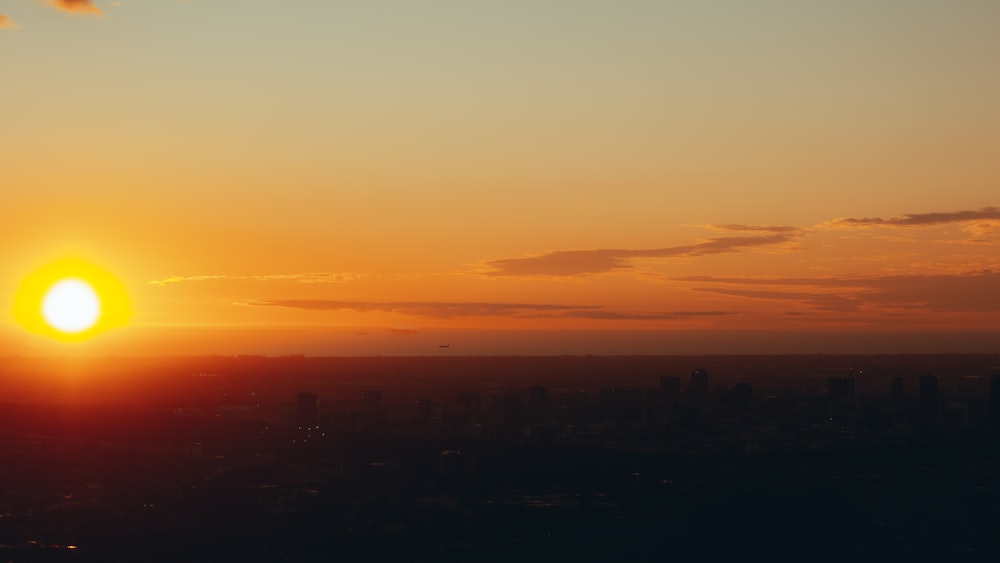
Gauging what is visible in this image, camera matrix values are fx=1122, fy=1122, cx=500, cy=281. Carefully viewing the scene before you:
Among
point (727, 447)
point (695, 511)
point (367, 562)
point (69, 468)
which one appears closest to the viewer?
point (367, 562)

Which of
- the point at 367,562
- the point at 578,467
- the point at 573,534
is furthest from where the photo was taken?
the point at 578,467

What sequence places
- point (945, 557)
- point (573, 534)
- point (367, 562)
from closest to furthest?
point (367, 562) < point (945, 557) < point (573, 534)

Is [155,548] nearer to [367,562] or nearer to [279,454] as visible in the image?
[367,562]

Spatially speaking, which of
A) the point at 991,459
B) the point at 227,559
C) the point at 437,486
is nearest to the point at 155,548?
the point at 227,559

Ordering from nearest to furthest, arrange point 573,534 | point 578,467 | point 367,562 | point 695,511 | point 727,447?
point 367,562 < point 573,534 < point 695,511 < point 578,467 < point 727,447

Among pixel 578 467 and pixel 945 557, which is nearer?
pixel 945 557

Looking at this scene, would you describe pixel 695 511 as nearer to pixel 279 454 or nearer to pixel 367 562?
pixel 367 562

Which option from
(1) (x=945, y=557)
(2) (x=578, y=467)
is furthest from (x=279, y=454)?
(1) (x=945, y=557)

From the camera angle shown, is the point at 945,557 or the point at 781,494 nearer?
the point at 945,557

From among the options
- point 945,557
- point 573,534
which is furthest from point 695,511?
point 945,557
